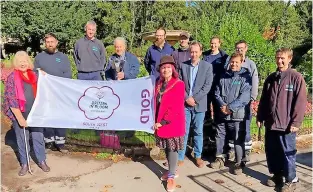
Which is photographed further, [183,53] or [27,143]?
[183,53]

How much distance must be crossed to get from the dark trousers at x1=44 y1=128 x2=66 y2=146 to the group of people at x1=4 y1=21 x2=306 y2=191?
18mm

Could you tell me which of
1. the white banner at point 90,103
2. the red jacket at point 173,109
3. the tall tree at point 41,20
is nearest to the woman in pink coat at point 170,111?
the red jacket at point 173,109

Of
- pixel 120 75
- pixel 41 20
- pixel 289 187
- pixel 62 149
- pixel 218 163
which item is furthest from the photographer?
pixel 41 20

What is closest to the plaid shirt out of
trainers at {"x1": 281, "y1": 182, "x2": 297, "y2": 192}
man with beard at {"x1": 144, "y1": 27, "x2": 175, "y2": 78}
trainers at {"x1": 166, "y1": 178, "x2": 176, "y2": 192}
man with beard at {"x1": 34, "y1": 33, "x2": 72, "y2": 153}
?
man with beard at {"x1": 34, "y1": 33, "x2": 72, "y2": 153}

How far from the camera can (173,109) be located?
15.3 ft

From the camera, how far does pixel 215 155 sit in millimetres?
5781

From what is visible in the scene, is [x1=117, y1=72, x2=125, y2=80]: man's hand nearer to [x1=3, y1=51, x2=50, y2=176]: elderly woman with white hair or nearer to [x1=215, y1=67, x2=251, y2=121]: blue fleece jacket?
[x1=3, y1=51, x2=50, y2=176]: elderly woman with white hair

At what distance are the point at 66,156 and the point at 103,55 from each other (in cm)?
207

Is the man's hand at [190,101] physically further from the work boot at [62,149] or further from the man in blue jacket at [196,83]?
the work boot at [62,149]

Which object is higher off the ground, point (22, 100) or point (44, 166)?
point (22, 100)

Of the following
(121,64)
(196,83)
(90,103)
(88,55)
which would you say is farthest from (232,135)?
(88,55)

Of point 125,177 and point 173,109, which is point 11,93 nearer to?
point 125,177

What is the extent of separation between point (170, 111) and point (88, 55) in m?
2.58

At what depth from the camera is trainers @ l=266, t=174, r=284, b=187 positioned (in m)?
5.03
